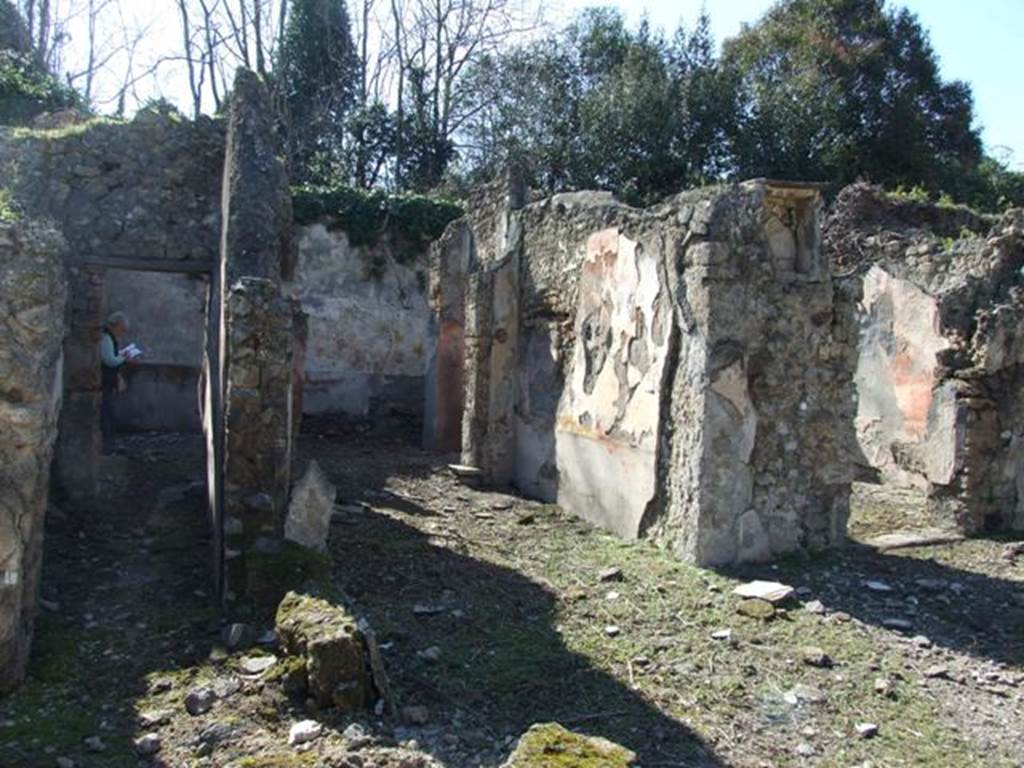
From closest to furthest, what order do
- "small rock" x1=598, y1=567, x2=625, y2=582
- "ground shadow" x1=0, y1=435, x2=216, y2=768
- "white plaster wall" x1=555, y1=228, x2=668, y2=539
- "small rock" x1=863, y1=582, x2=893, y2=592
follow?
"ground shadow" x1=0, y1=435, x2=216, y2=768 → "small rock" x1=863, y1=582, x2=893, y2=592 → "small rock" x1=598, y1=567, x2=625, y2=582 → "white plaster wall" x1=555, y1=228, x2=668, y2=539

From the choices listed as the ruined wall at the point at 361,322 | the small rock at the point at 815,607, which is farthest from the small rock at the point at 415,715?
the ruined wall at the point at 361,322

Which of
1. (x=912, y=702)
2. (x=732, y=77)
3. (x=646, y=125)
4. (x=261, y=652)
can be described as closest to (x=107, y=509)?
(x=261, y=652)

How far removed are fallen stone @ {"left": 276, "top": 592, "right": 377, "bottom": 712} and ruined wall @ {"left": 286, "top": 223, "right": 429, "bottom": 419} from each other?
28.4 feet

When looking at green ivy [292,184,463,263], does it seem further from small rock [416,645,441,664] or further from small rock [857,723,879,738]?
small rock [857,723,879,738]

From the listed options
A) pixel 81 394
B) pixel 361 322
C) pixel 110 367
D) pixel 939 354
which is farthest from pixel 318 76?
pixel 939 354

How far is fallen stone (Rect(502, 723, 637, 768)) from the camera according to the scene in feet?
10.2

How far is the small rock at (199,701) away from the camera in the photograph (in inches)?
162

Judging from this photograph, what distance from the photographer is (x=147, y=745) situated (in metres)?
3.83

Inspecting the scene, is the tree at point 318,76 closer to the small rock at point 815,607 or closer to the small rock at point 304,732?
the small rock at point 815,607

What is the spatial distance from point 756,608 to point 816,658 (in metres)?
0.63

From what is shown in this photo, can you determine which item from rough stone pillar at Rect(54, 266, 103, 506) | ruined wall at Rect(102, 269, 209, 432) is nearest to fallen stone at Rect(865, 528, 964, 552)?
rough stone pillar at Rect(54, 266, 103, 506)

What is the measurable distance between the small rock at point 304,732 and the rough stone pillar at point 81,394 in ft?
14.0

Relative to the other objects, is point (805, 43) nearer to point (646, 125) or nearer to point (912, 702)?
point (646, 125)

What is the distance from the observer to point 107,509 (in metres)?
7.40
